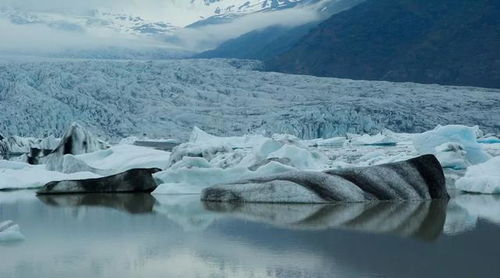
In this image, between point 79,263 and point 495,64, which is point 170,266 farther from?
point 495,64

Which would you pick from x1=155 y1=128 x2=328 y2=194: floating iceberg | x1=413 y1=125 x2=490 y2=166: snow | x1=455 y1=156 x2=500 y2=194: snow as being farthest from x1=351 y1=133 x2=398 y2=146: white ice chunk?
x1=455 y1=156 x2=500 y2=194: snow

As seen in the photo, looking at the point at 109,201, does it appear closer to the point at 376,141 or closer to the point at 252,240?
the point at 252,240

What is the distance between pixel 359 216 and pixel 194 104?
23298 millimetres

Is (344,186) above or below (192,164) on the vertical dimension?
below

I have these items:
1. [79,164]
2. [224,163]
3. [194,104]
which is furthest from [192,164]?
[194,104]

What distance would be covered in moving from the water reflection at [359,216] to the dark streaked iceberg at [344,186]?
0.26 meters

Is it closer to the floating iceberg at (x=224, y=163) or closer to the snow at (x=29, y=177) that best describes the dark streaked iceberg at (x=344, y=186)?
the floating iceberg at (x=224, y=163)

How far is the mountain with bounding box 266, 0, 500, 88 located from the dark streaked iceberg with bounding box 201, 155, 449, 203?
55.1 metres

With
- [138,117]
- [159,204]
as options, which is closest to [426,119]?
[138,117]

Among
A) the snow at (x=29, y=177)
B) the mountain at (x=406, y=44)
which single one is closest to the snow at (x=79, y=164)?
the snow at (x=29, y=177)

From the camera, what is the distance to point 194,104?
29500mm

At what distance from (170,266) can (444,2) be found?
71.0 meters

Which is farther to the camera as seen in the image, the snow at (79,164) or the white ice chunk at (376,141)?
the white ice chunk at (376,141)

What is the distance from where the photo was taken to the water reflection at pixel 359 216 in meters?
5.83
